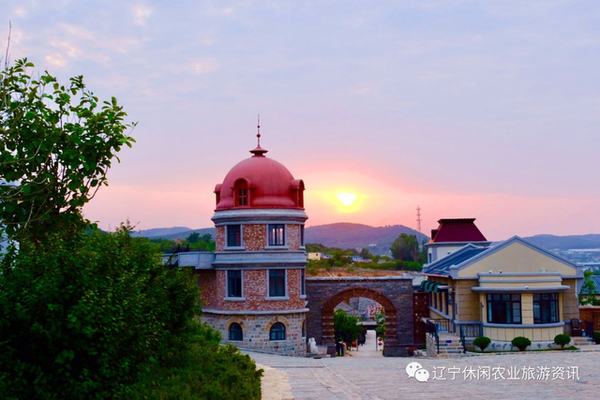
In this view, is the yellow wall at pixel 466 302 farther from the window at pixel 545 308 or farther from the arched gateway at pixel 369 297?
the arched gateway at pixel 369 297

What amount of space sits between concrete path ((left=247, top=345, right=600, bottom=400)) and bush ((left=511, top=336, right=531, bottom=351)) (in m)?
1.41

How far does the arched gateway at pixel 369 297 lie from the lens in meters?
37.6

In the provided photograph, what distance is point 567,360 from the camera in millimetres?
21531

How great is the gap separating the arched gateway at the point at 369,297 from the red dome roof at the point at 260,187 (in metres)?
6.69

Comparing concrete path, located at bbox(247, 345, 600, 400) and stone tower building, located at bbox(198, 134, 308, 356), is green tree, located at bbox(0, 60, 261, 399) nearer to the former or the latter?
concrete path, located at bbox(247, 345, 600, 400)

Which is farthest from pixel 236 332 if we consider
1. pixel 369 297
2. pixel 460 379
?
pixel 460 379

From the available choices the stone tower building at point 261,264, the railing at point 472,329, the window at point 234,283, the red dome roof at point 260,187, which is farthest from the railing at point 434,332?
the window at point 234,283

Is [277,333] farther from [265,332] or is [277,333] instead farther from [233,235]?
[233,235]

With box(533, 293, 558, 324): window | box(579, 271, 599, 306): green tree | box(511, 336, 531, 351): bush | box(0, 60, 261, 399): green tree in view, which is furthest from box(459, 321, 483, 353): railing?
box(579, 271, 599, 306): green tree

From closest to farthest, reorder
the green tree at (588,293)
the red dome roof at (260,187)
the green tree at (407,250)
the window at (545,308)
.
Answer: the window at (545,308) → the red dome roof at (260,187) → the green tree at (588,293) → the green tree at (407,250)

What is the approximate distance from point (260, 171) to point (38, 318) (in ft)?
86.1

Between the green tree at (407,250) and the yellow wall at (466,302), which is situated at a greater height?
the green tree at (407,250)

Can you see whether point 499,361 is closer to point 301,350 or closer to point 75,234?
point 301,350

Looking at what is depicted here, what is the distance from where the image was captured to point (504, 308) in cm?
2777
